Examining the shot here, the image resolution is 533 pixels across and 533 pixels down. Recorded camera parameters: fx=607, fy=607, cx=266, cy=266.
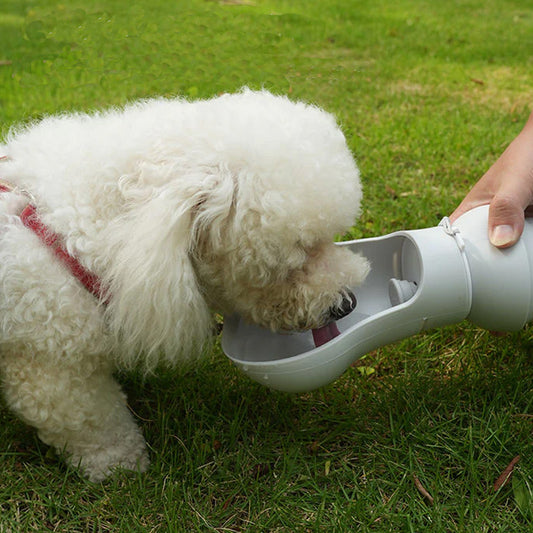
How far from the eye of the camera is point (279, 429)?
2.22 meters

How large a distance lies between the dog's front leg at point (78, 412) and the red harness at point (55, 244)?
311mm

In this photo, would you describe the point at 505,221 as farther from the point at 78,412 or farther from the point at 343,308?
the point at 78,412

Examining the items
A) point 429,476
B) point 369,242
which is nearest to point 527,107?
point 369,242

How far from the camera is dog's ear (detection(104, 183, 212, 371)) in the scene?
5.10ft

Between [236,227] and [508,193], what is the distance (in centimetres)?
93

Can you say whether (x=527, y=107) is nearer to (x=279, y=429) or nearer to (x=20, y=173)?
(x=279, y=429)

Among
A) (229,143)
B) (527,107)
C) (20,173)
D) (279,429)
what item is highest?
(229,143)

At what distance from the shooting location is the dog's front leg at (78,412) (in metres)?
1.84

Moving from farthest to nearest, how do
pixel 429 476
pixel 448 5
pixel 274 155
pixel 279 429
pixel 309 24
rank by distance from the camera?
1. pixel 448 5
2. pixel 309 24
3. pixel 279 429
4. pixel 429 476
5. pixel 274 155

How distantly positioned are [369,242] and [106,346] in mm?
1046

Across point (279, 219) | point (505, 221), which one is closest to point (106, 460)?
point (279, 219)

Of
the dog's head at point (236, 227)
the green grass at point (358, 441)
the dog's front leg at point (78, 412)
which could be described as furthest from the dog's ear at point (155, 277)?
the green grass at point (358, 441)

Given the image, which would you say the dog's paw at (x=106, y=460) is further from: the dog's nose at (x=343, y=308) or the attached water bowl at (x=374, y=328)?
the dog's nose at (x=343, y=308)

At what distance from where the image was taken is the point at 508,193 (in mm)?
1976
